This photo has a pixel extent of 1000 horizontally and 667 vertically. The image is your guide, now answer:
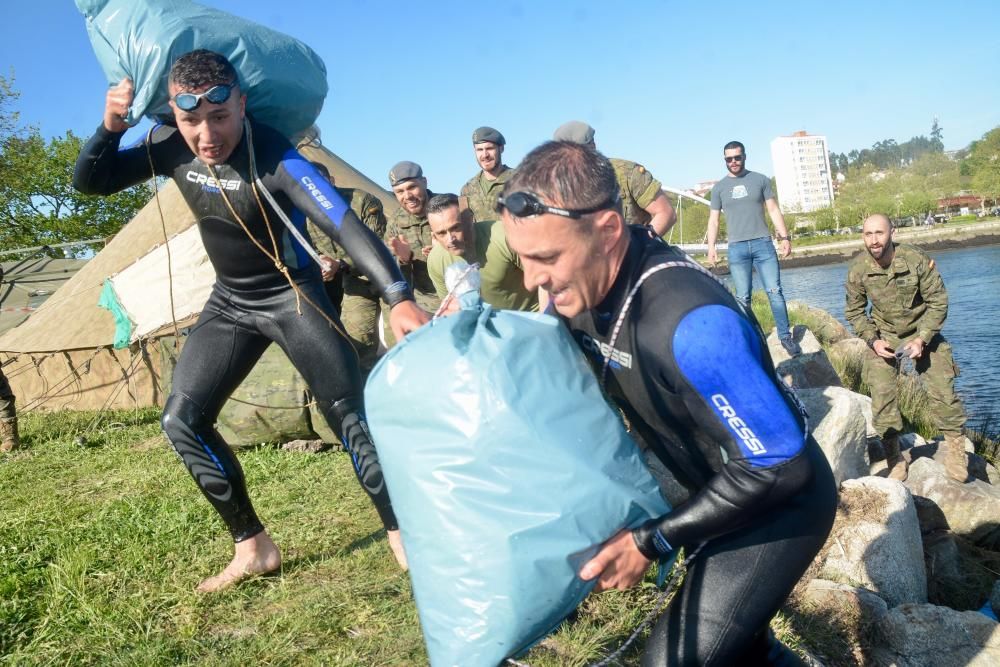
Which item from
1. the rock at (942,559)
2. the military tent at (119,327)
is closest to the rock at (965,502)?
the rock at (942,559)

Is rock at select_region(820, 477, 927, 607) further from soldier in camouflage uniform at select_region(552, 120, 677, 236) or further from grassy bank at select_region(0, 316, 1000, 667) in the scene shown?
soldier in camouflage uniform at select_region(552, 120, 677, 236)

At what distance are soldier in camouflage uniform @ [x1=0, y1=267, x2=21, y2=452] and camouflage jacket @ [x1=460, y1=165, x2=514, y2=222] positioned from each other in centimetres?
546

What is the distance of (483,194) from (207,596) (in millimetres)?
4302

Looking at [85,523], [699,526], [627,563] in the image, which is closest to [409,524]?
[627,563]

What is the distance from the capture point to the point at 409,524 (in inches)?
76.6

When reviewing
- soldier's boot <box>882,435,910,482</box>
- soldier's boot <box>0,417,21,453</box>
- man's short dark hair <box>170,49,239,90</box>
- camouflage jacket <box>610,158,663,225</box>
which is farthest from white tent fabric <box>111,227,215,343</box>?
soldier's boot <box>882,435,910,482</box>

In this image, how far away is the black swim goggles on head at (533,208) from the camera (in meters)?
1.92

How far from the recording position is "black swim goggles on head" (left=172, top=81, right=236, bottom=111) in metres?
2.89

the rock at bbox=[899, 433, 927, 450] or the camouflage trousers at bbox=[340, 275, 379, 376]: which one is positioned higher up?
the camouflage trousers at bbox=[340, 275, 379, 376]

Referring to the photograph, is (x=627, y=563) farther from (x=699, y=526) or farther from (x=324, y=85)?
(x=324, y=85)

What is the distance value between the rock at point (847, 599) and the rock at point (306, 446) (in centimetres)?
428

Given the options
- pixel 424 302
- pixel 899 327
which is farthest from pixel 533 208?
pixel 899 327

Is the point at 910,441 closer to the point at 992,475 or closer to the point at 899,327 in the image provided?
the point at 992,475

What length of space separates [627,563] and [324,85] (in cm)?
281
